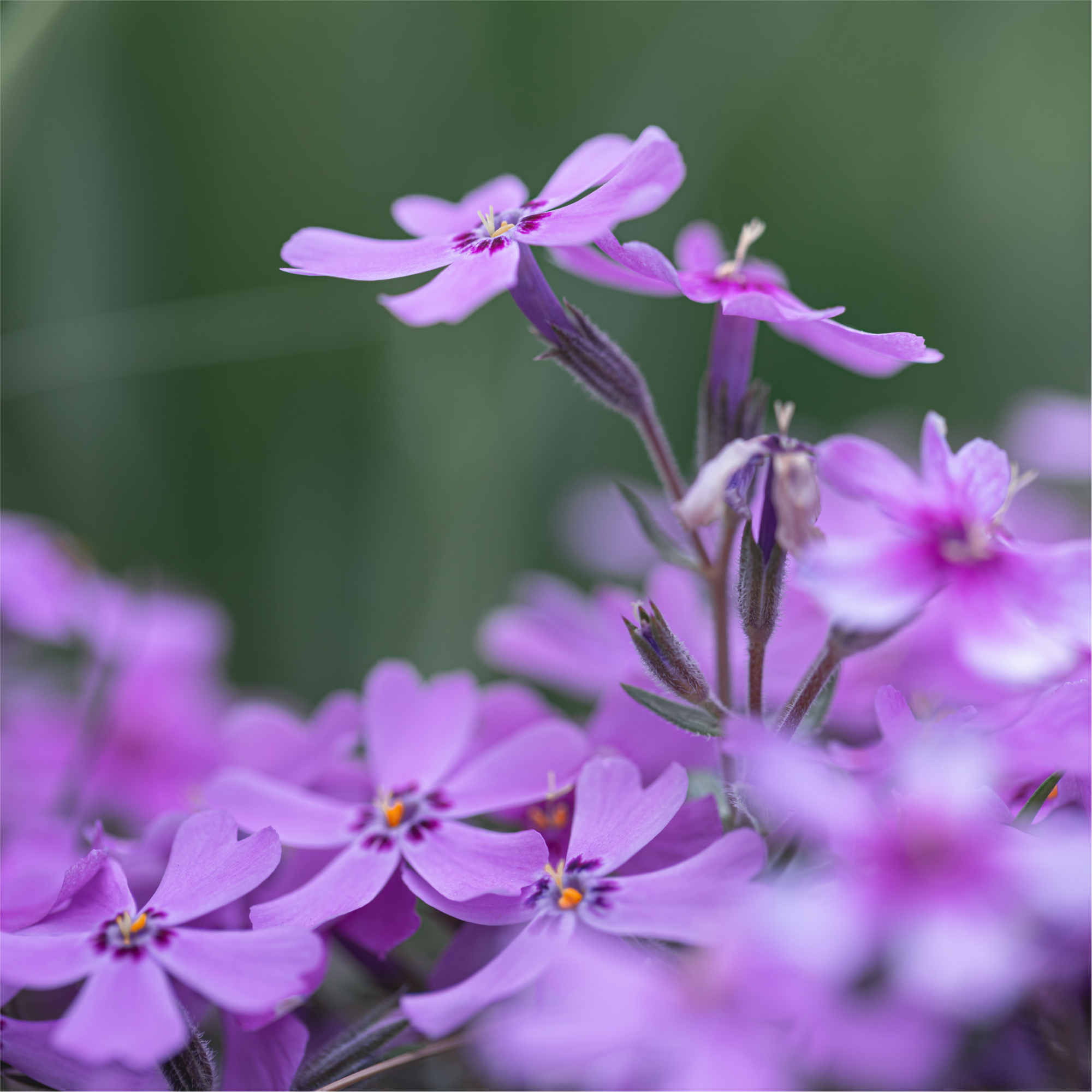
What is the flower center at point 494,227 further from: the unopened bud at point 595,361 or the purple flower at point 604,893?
the purple flower at point 604,893

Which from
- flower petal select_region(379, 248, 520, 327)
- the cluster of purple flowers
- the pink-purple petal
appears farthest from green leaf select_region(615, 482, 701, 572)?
the pink-purple petal

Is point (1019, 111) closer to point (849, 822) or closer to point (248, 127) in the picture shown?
point (248, 127)

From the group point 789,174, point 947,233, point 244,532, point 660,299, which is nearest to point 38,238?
point 244,532

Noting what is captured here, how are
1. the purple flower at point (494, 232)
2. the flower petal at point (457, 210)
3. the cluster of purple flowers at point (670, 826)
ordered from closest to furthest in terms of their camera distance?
the cluster of purple flowers at point (670, 826) → the purple flower at point (494, 232) → the flower petal at point (457, 210)

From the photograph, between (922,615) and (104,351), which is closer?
Result: (922,615)

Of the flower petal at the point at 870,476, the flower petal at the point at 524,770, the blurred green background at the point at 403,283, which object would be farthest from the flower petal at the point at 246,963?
the blurred green background at the point at 403,283

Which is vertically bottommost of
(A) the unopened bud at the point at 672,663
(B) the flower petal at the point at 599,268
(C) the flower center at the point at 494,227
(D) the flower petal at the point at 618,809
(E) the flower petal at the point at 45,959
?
(E) the flower petal at the point at 45,959

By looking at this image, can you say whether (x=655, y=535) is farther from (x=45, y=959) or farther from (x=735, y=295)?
(x=45, y=959)

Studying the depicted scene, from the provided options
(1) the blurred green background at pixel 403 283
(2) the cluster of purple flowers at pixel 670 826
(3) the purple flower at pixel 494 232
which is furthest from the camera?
(1) the blurred green background at pixel 403 283
